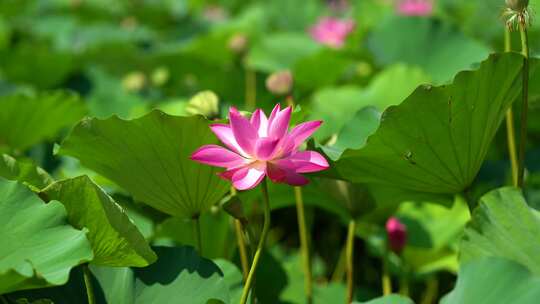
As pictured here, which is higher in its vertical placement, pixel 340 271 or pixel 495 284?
pixel 495 284

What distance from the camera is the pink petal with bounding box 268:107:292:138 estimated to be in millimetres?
846

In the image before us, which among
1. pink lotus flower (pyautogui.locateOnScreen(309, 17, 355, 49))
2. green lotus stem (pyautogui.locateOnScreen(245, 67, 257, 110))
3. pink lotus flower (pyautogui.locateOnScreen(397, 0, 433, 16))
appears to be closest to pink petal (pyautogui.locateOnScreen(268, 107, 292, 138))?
green lotus stem (pyautogui.locateOnScreen(245, 67, 257, 110))

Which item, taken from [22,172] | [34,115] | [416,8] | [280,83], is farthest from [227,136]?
[416,8]

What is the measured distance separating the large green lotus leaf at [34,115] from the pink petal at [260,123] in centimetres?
82

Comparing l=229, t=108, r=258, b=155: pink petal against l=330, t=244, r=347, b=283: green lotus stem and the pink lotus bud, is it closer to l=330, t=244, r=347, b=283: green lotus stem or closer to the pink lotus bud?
the pink lotus bud

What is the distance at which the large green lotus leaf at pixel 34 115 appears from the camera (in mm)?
1592

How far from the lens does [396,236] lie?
1297 mm

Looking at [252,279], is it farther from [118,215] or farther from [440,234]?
[440,234]

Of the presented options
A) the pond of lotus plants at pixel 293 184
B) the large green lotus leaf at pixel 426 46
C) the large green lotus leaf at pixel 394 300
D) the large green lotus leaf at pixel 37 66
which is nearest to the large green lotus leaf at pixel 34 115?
→ the pond of lotus plants at pixel 293 184

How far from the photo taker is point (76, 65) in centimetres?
232

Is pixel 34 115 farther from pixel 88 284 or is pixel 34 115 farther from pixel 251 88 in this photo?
pixel 88 284

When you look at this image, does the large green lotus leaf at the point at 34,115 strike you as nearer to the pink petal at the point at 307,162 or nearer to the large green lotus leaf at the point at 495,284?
the pink petal at the point at 307,162

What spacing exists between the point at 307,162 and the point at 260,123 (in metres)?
0.07

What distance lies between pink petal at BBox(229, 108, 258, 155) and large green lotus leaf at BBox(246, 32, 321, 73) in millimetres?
1310
